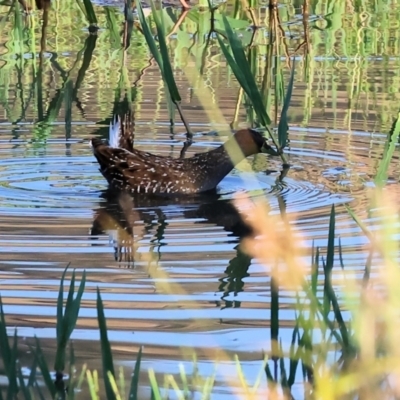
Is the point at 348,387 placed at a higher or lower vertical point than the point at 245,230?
higher

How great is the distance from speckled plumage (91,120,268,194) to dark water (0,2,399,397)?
16 cm

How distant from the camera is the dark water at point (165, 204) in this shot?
4.30 meters

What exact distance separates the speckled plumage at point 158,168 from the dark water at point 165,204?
16cm

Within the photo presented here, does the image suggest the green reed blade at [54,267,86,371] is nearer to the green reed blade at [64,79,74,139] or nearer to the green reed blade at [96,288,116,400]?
the green reed blade at [96,288,116,400]

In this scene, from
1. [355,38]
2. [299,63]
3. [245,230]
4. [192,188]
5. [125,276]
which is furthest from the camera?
[355,38]

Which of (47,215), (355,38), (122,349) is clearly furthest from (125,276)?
(355,38)

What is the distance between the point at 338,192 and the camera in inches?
267

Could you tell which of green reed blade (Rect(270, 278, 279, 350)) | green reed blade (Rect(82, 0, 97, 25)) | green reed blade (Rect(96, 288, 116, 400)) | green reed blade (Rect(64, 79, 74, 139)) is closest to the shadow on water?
green reed blade (Rect(64, 79, 74, 139))

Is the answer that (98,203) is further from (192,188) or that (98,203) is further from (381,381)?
(381,381)

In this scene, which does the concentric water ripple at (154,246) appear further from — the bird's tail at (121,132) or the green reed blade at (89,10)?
the green reed blade at (89,10)

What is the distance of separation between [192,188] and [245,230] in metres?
1.40

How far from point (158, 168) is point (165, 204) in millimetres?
463

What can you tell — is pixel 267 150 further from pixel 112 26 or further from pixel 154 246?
pixel 112 26

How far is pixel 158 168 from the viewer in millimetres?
7410
